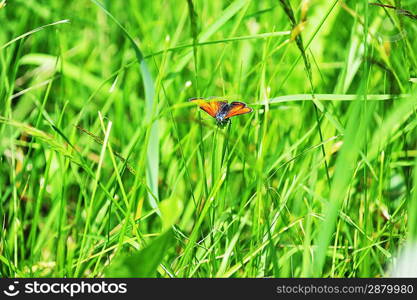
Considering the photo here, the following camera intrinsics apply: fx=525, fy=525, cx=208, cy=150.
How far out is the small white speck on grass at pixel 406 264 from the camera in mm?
854

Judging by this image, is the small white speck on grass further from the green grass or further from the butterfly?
the butterfly

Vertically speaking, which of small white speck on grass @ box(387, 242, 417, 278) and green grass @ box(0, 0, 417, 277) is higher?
green grass @ box(0, 0, 417, 277)

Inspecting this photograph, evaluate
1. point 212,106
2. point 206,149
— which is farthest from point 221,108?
point 206,149

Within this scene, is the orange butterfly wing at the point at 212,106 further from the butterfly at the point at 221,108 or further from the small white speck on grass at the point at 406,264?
the small white speck on grass at the point at 406,264

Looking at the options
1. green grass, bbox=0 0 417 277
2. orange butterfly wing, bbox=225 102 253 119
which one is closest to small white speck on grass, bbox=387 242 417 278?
green grass, bbox=0 0 417 277

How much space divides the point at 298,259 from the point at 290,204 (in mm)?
148

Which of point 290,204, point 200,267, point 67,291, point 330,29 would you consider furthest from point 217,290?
point 330,29

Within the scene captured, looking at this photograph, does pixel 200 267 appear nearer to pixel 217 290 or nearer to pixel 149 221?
pixel 217 290

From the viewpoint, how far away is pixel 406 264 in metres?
0.89

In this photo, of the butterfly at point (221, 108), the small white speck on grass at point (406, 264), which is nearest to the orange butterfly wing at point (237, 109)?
the butterfly at point (221, 108)

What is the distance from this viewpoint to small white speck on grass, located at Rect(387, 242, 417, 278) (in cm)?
85

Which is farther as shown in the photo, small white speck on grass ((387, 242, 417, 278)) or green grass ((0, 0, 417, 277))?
green grass ((0, 0, 417, 277))

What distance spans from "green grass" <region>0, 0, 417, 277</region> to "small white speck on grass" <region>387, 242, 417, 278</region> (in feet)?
0.07

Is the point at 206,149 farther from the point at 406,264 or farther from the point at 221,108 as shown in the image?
the point at 406,264
